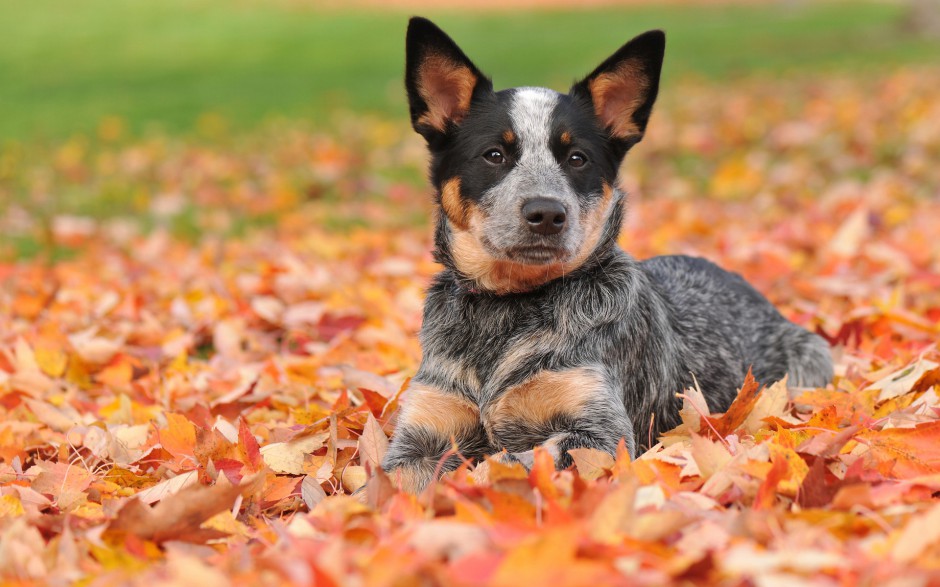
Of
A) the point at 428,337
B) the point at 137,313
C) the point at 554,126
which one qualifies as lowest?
the point at 137,313

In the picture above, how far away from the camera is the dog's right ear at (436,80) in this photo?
3.90 m

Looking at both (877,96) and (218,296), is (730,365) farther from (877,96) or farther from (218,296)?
(877,96)

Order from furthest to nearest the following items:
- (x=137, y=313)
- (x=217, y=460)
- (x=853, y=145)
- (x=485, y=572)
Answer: (x=853, y=145) → (x=137, y=313) → (x=217, y=460) → (x=485, y=572)

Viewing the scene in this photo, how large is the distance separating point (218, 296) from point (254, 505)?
3448mm

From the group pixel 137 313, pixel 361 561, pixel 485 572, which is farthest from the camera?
pixel 137 313

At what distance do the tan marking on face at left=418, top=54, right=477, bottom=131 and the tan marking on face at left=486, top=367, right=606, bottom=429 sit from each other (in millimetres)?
1166

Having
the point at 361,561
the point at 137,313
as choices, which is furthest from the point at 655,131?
the point at 361,561

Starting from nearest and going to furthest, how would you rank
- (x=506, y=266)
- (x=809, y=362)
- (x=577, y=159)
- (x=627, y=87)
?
1. (x=506, y=266)
2. (x=577, y=159)
3. (x=627, y=87)
4. (x=809, y=362)

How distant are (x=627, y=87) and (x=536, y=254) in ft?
2.99

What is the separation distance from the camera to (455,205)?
13.0 ft

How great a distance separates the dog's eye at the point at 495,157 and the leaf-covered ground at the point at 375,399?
1065mm

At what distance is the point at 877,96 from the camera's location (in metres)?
13.6

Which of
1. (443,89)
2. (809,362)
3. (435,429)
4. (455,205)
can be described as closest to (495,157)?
(455,205)

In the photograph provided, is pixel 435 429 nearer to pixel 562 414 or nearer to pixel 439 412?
pixel 439 412
